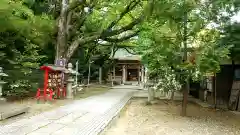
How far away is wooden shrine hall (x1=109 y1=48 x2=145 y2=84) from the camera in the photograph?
3834 cm

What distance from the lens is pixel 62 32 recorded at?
62.8 ft

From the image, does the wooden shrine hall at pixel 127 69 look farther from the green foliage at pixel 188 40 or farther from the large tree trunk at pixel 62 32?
the green foliage at pixel 188 40

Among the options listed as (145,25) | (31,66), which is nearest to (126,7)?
(145,25)

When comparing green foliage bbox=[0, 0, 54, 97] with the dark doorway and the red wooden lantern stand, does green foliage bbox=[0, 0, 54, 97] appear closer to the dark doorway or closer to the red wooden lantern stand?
Result: the red wooden lantern stand

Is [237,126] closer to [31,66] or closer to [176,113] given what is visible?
[176,113]

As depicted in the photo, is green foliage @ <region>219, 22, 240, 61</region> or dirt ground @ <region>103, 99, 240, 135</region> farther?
green foliage @ <region>219, 22, 240, 61</region>

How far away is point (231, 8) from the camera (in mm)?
10547

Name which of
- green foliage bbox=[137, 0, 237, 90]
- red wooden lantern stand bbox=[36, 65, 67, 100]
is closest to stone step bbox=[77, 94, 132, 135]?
green foliage bbox=[137, 0, 237, 90]

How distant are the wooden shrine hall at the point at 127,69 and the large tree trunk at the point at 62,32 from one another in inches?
687

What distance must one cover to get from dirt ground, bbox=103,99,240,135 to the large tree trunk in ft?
23.0

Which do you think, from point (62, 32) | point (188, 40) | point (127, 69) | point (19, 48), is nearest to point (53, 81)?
point (19, 48)

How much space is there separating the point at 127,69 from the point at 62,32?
81.3 feet

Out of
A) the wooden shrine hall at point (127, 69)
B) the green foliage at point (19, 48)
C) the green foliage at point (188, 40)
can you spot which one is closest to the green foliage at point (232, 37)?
the green foliage at point (188, 40)

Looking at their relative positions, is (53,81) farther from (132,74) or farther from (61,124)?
(132,74)
